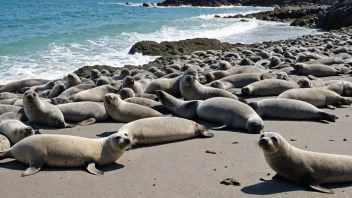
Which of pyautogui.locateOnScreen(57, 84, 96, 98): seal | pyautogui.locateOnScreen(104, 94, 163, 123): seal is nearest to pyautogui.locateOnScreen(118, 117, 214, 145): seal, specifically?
pyautogui.locateOnScreen(104, 94, 163, 123): seal

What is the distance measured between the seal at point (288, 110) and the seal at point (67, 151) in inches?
98.5

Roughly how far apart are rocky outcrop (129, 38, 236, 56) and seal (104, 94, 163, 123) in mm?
11431

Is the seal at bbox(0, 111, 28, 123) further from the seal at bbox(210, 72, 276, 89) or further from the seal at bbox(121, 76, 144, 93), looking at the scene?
the seal at bbox(210, 72, 276, 89)

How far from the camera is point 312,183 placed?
371 cm

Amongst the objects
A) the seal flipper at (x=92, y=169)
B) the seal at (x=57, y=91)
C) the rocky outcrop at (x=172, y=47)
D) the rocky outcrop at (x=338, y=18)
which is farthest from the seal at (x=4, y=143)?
the rocky outcrop at (x=338, y=18)

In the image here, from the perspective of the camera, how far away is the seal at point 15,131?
4996 millimetres

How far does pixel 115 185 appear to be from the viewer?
13.0 ft

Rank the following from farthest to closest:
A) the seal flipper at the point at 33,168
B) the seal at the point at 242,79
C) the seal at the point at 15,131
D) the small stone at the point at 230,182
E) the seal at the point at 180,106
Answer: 1. the seal at the point at 242,79
2. the seal at the point at 180,106
3. the seal at the point at 15,131
4. the seal flipper at the point at 33,168
5. the small stone at the point at 230,182

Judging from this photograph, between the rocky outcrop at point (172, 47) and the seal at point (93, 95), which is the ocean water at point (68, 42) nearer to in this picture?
the rocky outcrop at point (172, 47)

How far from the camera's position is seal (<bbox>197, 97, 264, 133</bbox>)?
5676 mm

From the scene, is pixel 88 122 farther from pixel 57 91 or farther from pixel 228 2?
pixel 228 2

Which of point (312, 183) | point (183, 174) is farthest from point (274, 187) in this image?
point (183, 174)

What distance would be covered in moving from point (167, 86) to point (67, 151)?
384cm

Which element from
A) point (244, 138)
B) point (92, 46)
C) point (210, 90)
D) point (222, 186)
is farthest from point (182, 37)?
point (222, 186)
